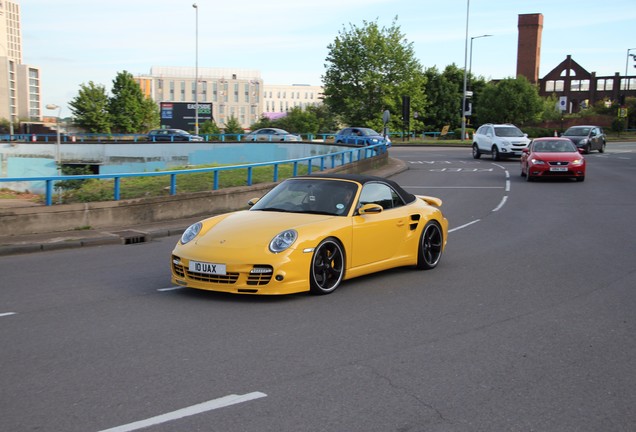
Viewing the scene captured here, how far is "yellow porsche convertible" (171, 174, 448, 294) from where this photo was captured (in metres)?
7.21

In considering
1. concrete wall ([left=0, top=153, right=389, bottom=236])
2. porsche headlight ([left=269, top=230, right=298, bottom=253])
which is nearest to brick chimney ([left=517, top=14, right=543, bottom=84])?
concrete wall ([left=0, top=153, right=389, bottom=236])

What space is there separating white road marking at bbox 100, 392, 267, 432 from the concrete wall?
28.8ft

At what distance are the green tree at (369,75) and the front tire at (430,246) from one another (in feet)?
216

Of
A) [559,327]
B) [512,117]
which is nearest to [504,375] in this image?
[559,327]

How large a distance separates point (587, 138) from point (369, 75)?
3632 centimetres

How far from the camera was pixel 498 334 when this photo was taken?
20.1ft

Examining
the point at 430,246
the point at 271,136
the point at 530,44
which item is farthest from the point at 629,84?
the point at 430,246

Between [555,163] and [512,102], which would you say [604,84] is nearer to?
[512,102]

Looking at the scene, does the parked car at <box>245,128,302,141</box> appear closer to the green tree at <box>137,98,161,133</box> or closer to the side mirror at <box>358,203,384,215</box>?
the green tree at <box>137,98,161,133</box>

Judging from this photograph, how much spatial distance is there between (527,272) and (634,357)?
360 centimetres

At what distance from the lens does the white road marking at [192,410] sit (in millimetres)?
3977

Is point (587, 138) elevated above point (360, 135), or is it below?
above

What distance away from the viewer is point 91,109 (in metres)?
74.6

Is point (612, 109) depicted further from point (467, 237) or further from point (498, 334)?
point (498, 334)
